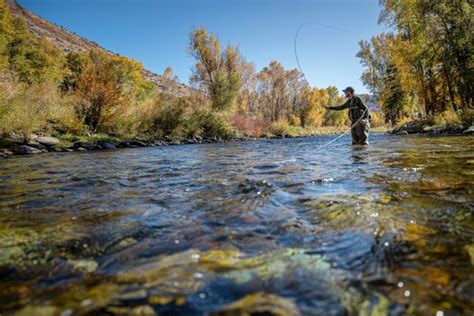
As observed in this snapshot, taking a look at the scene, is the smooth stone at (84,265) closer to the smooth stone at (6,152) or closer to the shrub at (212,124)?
the smooth stone at (6,152)

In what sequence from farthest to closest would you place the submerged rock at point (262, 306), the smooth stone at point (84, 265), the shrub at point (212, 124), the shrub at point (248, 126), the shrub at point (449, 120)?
the shrub at point (248, 126) → the shrub at point (212, 124) → the shrub at point (449, 120) → the smooth stone at point (84, 265) → the submerged rock at point (262, 306)

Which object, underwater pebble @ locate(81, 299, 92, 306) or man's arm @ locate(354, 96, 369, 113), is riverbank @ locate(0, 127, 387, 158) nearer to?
man's arm @ locate(354, 96, 369, 113)

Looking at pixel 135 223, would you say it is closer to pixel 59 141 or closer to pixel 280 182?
pixel 280 182

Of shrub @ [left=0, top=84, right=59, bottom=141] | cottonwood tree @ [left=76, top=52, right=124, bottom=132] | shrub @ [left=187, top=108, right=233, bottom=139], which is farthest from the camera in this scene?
shrub @ [left=187, top=108, right=233, bottom=139]

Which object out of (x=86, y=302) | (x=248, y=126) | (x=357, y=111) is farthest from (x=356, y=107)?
(x=248, y=126)

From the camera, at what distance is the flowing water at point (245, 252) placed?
133cm

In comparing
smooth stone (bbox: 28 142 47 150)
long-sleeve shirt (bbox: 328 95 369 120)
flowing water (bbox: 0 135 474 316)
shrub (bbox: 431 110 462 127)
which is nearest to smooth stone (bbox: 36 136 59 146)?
smooth stone (bbox: 28 142 47 150)

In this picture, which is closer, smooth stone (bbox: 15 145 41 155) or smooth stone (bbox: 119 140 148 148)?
smooth stone (bbox: 15 145 41 155)

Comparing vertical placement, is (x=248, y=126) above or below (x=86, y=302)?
above

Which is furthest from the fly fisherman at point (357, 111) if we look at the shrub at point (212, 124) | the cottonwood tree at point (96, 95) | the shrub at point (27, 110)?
the shrub at point (212, 124)

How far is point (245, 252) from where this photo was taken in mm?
1868

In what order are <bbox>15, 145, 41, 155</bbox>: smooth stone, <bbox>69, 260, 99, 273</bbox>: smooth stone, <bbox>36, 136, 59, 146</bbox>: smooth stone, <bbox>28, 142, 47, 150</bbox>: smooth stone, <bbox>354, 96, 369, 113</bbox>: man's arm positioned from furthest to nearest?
<bbox>36, 136, 59, 146</bbox>: smooth stone < <bbox>28, 142, 47, 150</bbox>: smooth stone < <bbox>15, 145, 41, 155</bbox>: smooth stone < <bbox>354, 96, 369, 113</bbox>: man's arm < <bbox>69, 260, 99, 273</bbox>: smooth stone

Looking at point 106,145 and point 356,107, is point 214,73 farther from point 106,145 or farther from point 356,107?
point 356,107

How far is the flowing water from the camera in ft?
4.37
